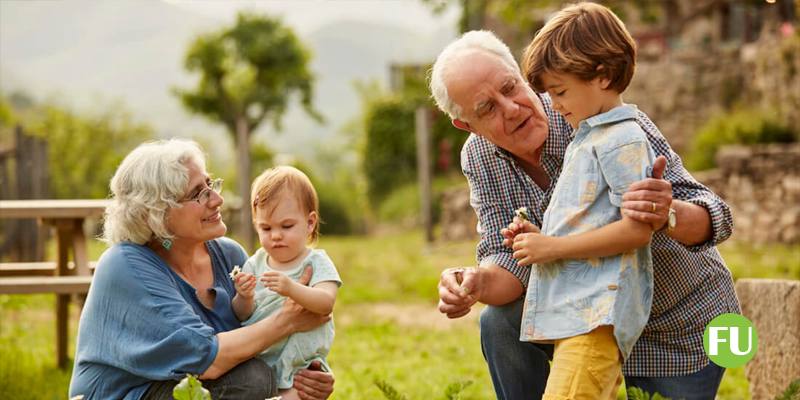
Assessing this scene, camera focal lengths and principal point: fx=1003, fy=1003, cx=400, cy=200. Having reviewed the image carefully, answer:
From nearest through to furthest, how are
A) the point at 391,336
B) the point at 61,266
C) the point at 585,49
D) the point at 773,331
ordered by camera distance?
the point at 585,49 → the point at 773,331 → the point at 61,266 → the point at 391,336

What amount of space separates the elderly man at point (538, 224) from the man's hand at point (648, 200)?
0.50ft

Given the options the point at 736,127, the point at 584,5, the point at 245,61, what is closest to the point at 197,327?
the point at 584,5

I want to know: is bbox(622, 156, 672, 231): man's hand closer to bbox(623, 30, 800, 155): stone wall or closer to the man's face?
the man's face

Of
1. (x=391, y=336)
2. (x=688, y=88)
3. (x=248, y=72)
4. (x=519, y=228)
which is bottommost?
(x=391, y=336)

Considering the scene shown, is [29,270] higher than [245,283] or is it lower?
lower

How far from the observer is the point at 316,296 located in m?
3.01

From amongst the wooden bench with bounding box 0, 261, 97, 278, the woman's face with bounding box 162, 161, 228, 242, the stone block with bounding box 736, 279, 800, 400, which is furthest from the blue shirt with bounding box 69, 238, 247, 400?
the wooden bench with bounding box 0, 261, 97, 278

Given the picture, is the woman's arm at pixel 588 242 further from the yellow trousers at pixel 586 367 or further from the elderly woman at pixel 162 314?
the elderly woman at pixel 162 314

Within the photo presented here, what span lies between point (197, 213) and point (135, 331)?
15.7 inches

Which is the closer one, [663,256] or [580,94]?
[580,94]

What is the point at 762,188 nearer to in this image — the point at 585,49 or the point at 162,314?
the point at 585,49

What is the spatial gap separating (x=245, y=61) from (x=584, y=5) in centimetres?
1635

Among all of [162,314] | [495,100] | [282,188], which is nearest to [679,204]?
[495,100]

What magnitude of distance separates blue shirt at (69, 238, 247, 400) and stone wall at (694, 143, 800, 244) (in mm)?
10128
